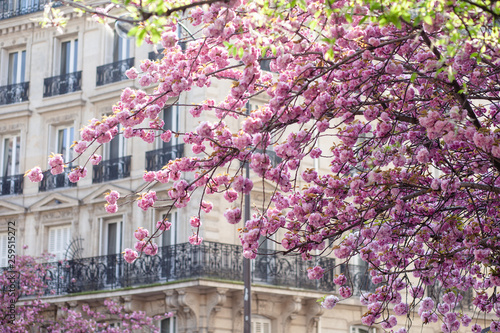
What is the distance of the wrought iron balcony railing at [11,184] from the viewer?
99.4 feet

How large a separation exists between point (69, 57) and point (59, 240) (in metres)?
6.11

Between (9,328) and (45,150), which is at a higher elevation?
(45,150)

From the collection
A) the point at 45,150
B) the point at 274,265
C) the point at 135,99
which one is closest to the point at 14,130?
the point at 45,150

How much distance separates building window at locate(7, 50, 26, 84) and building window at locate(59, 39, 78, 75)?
4.90ft

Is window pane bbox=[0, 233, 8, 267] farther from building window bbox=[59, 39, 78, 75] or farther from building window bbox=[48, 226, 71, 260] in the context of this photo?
building window bbox=[59, 39, 78, 75]

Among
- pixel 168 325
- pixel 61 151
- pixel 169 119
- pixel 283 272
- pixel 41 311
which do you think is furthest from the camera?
pixel 61 151

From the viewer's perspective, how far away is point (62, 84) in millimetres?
30422

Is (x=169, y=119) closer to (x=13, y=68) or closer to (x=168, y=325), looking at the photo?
(x=168, y=325)

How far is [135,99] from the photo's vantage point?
36.3 feet

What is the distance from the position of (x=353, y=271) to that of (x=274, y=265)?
313 cm

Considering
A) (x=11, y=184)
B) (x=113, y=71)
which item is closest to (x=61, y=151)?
(x=11, y=184)

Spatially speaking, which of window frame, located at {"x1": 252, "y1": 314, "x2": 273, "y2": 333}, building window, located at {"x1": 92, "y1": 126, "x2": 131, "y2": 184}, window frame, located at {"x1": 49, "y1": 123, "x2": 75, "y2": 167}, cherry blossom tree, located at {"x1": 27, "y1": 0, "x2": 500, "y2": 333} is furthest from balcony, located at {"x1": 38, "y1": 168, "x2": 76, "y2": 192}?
cherry blossom tree, located at {"x1": 27, "y1": 0, "x2": 500, "y2": 333}

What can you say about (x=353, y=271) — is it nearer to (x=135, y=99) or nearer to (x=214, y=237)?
(x=214, y=237)

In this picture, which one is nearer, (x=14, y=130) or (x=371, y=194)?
(x=371, y=194)
